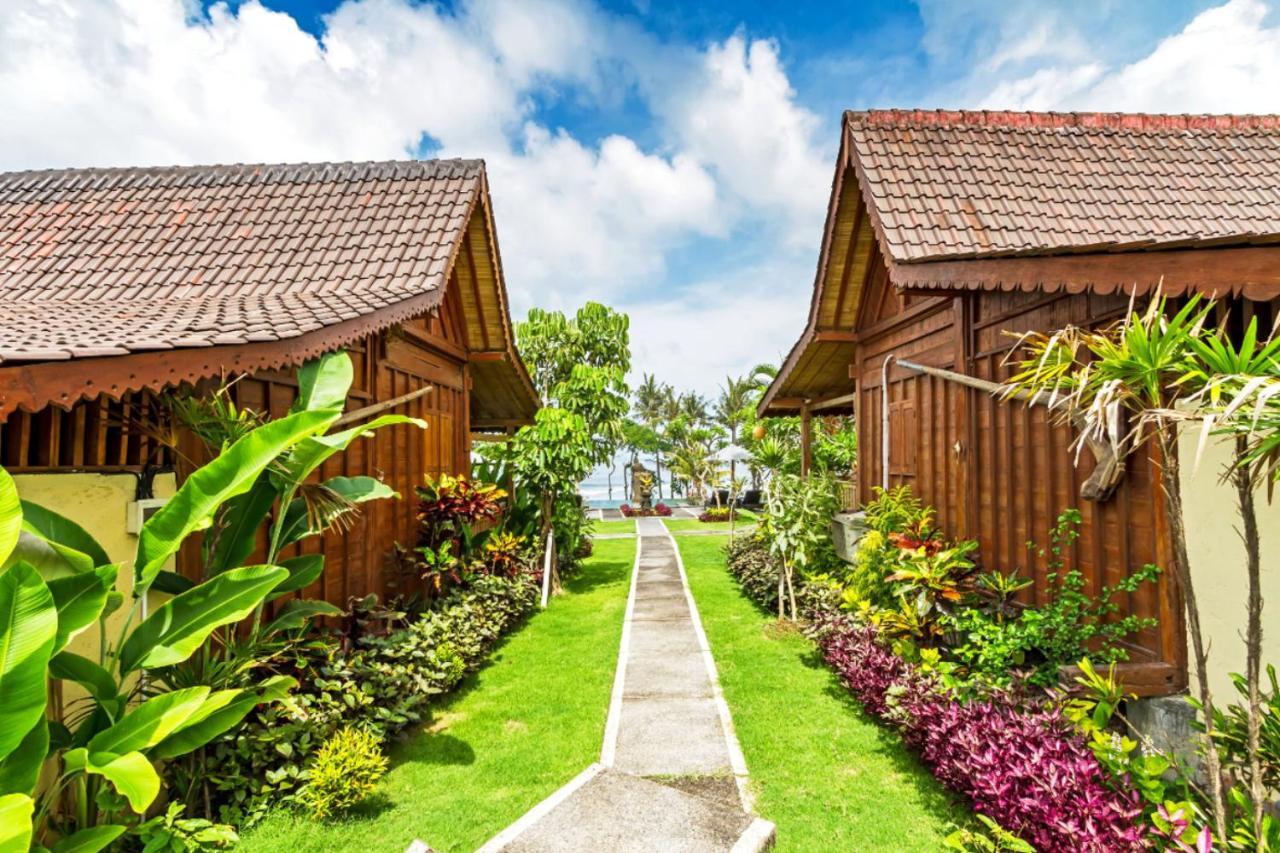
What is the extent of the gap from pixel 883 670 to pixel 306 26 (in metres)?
11.1

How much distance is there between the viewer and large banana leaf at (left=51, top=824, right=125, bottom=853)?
9.96ft

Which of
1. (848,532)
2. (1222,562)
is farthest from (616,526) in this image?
(1222,562)

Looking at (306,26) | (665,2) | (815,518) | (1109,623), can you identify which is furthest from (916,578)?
(306,26)

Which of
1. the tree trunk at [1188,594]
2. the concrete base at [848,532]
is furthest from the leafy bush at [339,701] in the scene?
the tree trunk at [1188,594]

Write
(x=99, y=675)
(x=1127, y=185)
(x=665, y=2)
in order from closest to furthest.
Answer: (x=99, y=675) → (x=1127, y=185) → (x=665, y=2)

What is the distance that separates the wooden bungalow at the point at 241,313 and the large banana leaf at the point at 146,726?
1559mm

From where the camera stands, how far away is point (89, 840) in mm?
3074

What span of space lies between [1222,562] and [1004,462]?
220cm

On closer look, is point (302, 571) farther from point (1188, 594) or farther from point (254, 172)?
point (254, 172)

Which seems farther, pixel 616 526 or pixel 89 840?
pixel 616 526

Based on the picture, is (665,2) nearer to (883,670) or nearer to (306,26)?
(306,26)

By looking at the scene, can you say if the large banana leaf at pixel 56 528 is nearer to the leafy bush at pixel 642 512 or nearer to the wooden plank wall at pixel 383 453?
the wooden plank wall at pixel 383 453

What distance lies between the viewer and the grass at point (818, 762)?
13.8 feet

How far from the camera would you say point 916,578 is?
6.08 m
